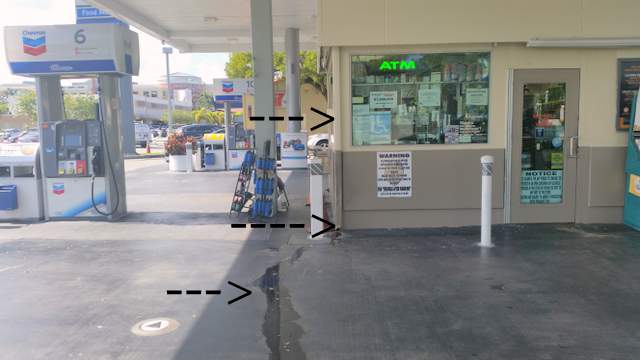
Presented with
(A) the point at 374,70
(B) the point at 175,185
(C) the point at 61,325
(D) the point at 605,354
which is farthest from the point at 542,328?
(B) the point at 175,185

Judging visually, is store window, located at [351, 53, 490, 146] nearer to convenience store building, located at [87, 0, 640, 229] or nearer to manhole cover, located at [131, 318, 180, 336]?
convenience store building, located at [87, 0, 640, 229]

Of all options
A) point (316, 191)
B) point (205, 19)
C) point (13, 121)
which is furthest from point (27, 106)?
point (316, 191)

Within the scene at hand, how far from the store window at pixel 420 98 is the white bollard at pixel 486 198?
1.23 m

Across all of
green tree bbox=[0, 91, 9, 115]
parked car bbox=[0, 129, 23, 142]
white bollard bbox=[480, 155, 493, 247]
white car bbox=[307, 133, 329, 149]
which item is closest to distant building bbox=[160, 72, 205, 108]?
green tree bbox=[0, 91, 9, 115]

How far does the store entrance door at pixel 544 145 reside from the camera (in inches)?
314

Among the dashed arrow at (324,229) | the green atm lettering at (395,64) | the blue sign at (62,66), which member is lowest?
the dashed arrow at (324,229)

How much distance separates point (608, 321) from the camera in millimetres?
4520

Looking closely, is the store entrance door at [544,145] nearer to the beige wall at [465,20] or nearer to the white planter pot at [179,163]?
the beige wall at [465,20]

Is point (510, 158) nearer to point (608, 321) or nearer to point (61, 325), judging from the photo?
point (608, 321)

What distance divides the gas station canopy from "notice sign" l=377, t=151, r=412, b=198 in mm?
7720

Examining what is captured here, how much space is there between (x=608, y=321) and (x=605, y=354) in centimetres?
69

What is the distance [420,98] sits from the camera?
26.2 ft

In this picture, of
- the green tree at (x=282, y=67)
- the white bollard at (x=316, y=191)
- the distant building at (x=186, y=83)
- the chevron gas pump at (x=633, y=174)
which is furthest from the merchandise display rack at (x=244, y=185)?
the distant building at (x=186, y=83)

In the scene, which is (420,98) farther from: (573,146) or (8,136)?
(8,136)
